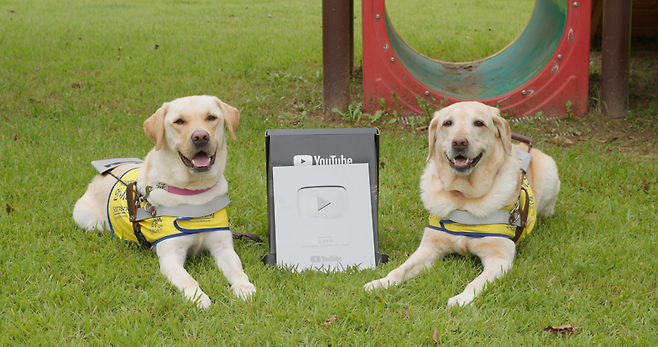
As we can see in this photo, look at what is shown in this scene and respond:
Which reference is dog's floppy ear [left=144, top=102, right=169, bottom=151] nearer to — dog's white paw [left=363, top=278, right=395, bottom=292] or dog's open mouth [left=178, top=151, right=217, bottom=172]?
dog's open mouth [left=178, top=151, right=217, bottom=172]

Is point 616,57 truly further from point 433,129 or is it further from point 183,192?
point 183,192

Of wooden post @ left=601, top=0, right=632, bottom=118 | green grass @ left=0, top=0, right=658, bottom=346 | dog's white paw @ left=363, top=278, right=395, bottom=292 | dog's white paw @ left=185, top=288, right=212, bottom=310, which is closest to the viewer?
green grass @ left=0, top=0, right=658, bottom=346

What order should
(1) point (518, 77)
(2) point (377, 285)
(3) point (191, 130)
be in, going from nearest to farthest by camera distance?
(2) point (377, 285)
(3) point (191, 130)
(1) point (518, 77)

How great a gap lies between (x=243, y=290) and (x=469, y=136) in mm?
1630

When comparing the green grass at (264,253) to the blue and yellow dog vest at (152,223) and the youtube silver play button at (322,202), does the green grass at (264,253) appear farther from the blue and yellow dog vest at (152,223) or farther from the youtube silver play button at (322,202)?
the youtube silver play button at (322,202)

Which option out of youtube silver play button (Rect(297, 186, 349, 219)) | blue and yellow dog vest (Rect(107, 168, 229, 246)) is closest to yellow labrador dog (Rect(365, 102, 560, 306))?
youtube silver play button (Rect(297, 186, 349, 219))

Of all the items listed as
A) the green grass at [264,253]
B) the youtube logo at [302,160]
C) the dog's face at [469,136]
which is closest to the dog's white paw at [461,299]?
the green grass at [264,253]

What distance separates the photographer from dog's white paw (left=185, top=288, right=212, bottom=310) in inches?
117

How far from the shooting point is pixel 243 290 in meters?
3.12

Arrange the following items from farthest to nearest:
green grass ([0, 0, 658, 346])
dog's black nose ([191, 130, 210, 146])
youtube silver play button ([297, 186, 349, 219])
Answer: youtube silver play button ([297, 186, 349, 219]) < dog's black nose ([191, 130, 210, 146]) < green grass ([0, 0, 658, 346])

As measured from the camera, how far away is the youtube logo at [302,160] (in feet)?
12.0

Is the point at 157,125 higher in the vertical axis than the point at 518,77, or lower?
higher

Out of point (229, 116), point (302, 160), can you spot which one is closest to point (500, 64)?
point (302, 160)

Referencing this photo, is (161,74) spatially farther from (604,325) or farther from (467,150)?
(604,325)
